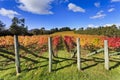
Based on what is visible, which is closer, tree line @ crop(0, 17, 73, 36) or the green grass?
the green grass

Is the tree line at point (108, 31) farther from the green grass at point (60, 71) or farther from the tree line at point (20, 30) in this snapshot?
the green grass at point (60, 71)

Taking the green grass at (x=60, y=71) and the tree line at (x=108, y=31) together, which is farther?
the tree line at (x=108, y=31)

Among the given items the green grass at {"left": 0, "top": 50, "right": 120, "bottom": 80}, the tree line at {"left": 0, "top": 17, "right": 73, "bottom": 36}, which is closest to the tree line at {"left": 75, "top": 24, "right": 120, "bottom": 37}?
the tree line at {"left": 0, "top": 17, "right": 73, "bottom": 36}

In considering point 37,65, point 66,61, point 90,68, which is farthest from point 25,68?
point 90,68

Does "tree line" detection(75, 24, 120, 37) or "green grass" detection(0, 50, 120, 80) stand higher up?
"tree line" detection(75, 24, 120, 37)

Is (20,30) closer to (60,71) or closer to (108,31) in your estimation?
(108,31)

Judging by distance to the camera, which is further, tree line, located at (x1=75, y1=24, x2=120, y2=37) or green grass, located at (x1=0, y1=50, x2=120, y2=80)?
tree line, located at (x1=75, y1=24, x2=120, y2=37)

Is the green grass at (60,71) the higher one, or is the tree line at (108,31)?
the tree line at (108,31)

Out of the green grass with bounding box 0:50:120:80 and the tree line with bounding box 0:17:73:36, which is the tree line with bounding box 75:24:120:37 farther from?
the green grass with bounding box 0:50:120:80

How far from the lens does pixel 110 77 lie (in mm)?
7152

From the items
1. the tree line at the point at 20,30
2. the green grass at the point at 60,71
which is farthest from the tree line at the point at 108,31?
the green grass at the point at 60,71

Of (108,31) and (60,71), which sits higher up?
(108,31)

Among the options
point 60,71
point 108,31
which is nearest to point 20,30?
point 108,31

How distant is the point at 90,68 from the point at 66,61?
1383 mm
